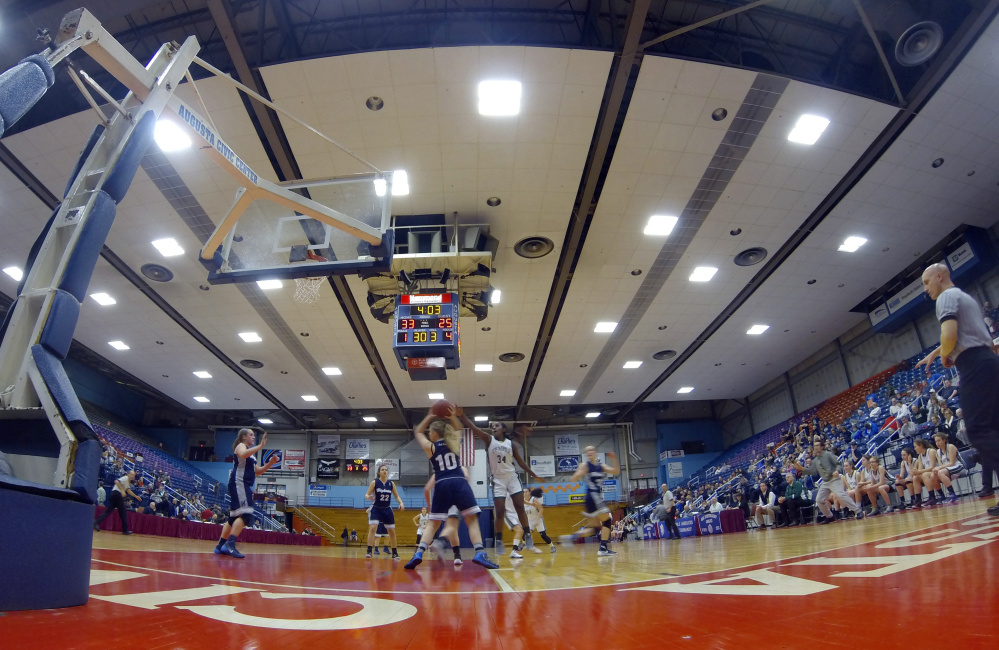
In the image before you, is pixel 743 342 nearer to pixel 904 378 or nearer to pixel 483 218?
pixel 904 378

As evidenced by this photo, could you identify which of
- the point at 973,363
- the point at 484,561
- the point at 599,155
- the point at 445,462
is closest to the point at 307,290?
the point at 599,155

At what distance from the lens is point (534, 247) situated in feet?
36.3

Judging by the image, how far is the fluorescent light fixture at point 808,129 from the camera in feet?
27.5

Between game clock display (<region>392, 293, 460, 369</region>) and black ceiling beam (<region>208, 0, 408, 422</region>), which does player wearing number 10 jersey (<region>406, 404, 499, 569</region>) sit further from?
black ceiling beam (<region>208, 0, 408, 422</region>)

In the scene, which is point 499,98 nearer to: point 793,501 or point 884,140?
point 884,140

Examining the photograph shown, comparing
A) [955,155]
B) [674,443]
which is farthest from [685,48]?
[674,443]

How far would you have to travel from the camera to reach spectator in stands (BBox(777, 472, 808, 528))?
11.4 metres

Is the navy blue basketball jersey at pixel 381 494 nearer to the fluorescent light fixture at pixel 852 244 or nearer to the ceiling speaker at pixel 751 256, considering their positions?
the ceiling speaker at pixel 751 256

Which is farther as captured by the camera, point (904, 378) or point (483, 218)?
point (904, 378)

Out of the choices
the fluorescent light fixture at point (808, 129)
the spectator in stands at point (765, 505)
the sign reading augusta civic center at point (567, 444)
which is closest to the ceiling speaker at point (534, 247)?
the fluorescent light fixture at point (808, 129)

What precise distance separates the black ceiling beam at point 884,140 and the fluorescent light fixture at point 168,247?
14159 millimetres

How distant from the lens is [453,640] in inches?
56.5

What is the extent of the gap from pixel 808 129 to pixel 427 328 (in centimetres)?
784

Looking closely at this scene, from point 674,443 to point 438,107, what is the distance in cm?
2542
